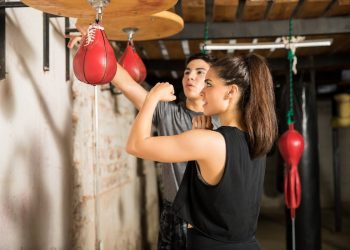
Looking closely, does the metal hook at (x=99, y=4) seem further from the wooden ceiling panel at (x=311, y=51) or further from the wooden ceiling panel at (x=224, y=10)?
the wooden ceiling panel at (x=311, y=51)

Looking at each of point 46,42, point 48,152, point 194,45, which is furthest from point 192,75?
point 194,45

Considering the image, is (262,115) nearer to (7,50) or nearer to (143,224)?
(7,50)

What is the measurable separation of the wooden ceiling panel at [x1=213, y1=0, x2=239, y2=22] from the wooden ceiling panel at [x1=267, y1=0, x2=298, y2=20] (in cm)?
29

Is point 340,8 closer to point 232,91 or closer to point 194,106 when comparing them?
point 194,106

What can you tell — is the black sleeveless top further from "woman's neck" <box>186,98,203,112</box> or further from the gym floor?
the gym floor

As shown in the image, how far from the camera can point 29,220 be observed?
6.80 feet

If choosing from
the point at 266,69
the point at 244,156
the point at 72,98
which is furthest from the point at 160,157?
the point at 72,98

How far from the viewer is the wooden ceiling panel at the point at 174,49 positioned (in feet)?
14.2

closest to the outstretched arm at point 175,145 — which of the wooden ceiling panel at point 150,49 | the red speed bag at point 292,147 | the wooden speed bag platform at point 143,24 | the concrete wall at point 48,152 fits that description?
the concrete wall at point 48,152

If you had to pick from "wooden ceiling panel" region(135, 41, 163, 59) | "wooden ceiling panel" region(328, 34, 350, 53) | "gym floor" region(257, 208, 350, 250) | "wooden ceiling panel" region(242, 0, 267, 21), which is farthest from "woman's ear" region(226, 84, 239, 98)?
"gym floor" region(257, 208, 350, 250)

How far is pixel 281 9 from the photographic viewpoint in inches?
129

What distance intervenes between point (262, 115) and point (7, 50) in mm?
1195

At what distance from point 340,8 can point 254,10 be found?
2.27 feet

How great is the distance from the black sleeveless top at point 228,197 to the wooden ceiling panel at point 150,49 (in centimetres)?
303
